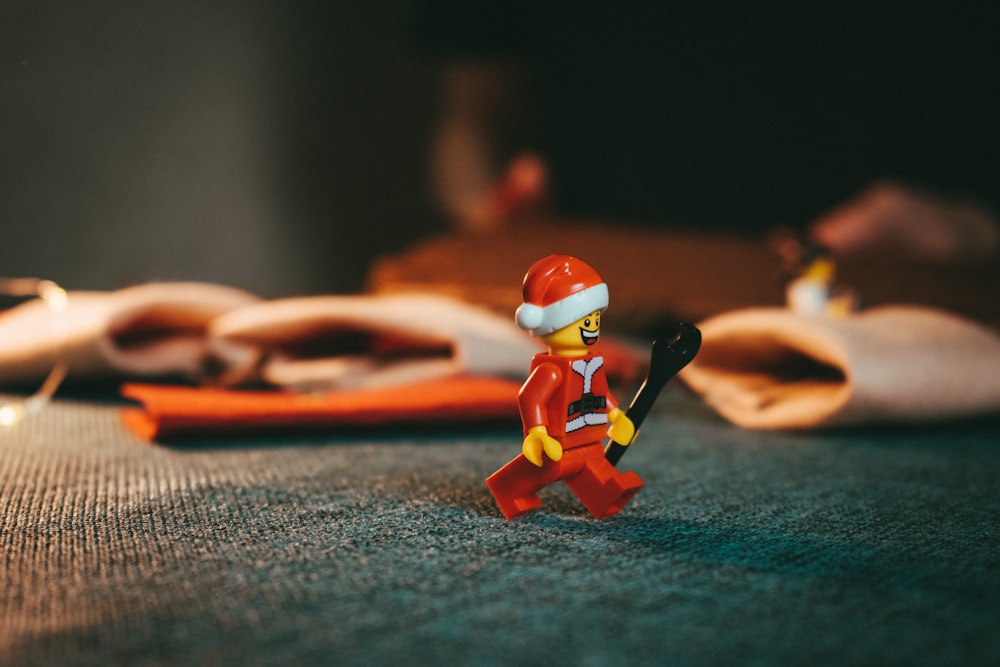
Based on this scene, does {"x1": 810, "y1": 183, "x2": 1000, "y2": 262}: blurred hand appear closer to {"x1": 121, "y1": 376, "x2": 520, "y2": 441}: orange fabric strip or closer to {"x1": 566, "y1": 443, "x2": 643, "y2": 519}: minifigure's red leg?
{"x1": 121, "y1": 376, "x2": 520, "y2": 441}: orange fabric strip

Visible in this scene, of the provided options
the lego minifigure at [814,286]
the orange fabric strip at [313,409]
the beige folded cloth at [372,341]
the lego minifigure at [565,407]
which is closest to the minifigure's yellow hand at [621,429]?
the lego minifigure at [565,407]

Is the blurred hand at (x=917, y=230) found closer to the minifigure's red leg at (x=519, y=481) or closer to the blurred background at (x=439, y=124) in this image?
the blurred background at (x=439, y=124)

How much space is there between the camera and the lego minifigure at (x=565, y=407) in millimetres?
609

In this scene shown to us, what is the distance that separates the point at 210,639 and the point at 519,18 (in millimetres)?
1995

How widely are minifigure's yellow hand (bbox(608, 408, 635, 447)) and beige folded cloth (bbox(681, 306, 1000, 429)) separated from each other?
370mm

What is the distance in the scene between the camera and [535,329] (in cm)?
62

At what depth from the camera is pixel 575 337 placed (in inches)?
24.6

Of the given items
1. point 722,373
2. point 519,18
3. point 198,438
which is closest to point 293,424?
point 198,438

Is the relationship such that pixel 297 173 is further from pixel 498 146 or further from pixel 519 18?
pixel 519 18

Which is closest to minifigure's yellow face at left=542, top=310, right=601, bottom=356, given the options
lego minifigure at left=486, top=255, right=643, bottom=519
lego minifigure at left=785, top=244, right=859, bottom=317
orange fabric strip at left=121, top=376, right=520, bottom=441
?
lego minifigure at left=486, top=255, right=643, bottom=519

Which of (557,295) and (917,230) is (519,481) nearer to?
(557,295)

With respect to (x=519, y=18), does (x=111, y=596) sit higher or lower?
lower

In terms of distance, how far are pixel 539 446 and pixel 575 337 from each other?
8cm

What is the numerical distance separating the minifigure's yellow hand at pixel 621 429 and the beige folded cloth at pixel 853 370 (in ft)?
1.21
